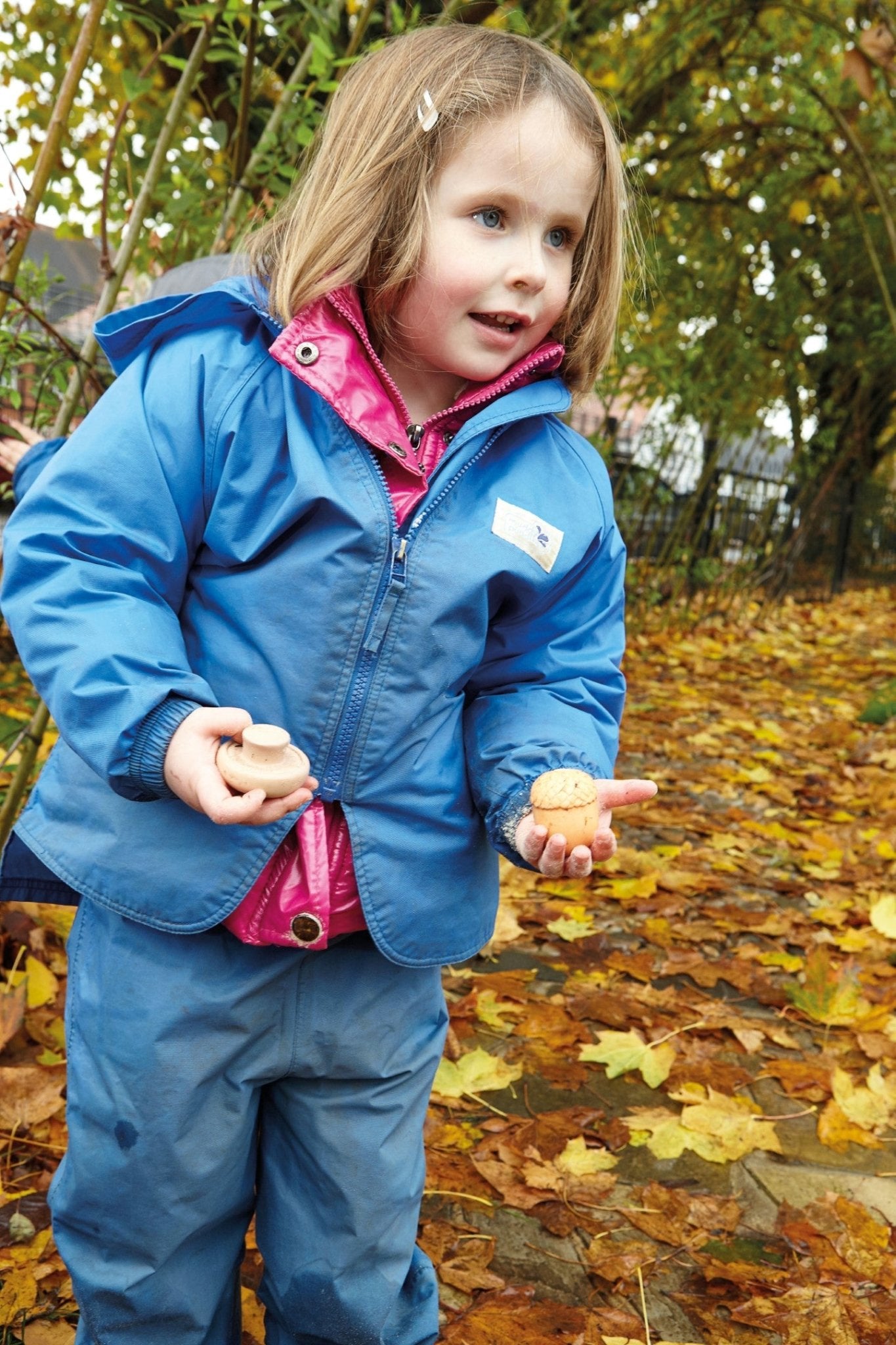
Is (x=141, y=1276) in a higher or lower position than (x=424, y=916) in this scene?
lower

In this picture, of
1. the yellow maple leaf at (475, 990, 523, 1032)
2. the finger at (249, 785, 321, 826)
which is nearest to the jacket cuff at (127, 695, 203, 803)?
the finger at (249, 785, 321, 826)

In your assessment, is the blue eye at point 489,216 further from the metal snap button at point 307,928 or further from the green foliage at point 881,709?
the green foliage at point 881,709

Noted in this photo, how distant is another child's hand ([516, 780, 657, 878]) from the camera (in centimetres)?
123

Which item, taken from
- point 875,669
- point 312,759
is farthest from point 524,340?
point 875,669

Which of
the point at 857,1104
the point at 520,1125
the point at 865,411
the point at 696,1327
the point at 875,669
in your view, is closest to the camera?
the point at 696,1327

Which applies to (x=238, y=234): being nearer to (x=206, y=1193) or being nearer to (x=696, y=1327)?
(x=206, y=1193)

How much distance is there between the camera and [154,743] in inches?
45.1

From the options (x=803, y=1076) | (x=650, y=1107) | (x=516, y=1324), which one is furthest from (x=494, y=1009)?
(x=516, y=1324)

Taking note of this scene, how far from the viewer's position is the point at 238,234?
247cm

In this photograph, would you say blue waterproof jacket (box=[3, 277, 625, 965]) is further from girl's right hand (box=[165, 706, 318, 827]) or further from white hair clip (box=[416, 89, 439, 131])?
white hair clip (box=[416, 89, 439, 131])

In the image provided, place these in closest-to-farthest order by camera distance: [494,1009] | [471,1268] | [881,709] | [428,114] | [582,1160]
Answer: [428,114] → [471,1268] → [582,1160] → [494,1009] → [881,709]

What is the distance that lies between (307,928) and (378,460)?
53 cm

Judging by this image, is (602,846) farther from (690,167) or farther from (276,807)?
(690,167)

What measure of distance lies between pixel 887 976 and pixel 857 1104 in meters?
0.62
